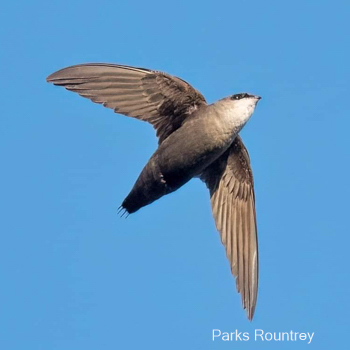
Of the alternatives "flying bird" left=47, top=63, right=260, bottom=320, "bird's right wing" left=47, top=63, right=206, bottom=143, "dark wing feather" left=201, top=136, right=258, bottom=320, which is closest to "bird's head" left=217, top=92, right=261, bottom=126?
"flying bird" left=47, top=63, right=260, bottom=320

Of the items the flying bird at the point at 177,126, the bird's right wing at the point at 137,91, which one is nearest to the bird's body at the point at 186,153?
the flying bird at the point at 177,126

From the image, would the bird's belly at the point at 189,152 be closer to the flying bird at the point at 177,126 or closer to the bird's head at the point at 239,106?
the flying bird at the point at 177,126

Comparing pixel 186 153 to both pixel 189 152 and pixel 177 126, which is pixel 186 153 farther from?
pixel 177 126

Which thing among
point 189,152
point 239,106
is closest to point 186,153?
point 189,152

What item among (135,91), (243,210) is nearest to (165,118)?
(135,91)

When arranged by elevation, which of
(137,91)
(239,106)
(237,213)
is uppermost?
(137,91)
